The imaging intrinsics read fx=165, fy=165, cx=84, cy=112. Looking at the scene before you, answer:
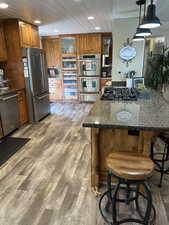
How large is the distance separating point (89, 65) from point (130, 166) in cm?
544

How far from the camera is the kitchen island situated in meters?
1.55

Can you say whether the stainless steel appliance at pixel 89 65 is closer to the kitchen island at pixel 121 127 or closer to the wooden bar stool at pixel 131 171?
the kitchen island at pixel 121 127

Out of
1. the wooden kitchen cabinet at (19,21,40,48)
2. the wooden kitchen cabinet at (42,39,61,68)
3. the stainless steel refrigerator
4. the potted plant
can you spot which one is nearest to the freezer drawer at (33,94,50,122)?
the stainless steel refrigerator

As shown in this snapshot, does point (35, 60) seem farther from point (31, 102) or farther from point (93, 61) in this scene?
point (93, 61)

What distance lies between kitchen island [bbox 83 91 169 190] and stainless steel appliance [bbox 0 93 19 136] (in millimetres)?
2212

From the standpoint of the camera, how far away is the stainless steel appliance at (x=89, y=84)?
21.1 feet

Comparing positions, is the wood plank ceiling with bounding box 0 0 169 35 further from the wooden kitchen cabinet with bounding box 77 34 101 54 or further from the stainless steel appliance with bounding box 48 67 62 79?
the stainless steel appliance with bounding box 48 67 62 79

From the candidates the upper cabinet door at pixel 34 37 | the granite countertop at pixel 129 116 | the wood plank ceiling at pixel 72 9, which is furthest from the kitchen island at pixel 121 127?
the upper cabinet door at pixel 34 37

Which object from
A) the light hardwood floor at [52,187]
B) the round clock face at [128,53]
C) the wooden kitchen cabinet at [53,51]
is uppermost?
the wooden kitchen cabinet at [53,51]

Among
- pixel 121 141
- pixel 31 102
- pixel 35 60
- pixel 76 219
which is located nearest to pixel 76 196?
pixel 76 219

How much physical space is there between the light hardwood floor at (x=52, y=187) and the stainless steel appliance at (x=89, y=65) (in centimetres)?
351

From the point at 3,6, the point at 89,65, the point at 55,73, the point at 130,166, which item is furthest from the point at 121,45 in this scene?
the point at 55,73

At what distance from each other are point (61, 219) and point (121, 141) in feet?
Answer: 3.33

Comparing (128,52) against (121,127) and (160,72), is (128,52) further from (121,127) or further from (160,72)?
(121,127)
